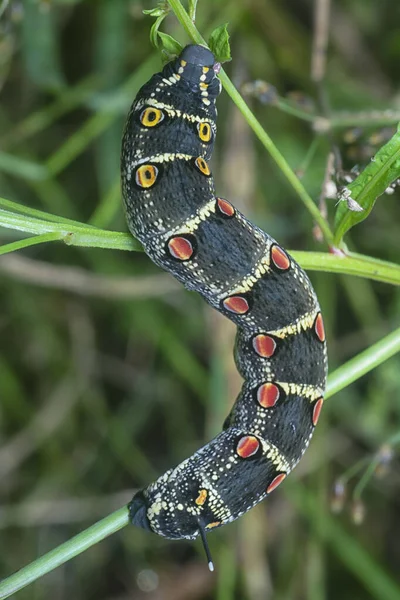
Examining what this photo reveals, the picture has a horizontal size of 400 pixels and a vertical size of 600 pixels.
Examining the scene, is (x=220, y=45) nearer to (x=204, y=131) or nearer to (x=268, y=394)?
(x=204, y=131)

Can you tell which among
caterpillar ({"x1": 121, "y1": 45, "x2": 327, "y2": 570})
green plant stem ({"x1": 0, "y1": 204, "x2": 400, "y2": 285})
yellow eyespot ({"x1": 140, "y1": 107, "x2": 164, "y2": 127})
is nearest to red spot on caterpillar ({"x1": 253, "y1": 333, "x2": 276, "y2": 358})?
caterpillar ({"x1": 121, "y1": 45, "x2": 327, "y2": 570})

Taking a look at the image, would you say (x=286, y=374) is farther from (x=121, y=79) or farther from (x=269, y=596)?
(x=269, y=596)

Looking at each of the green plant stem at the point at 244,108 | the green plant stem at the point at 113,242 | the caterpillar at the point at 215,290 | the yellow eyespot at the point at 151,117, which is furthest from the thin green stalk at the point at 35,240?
the green plant stem at the point at 244,108

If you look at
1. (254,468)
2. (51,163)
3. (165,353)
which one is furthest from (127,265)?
(254,468)

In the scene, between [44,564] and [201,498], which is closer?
[44,564]

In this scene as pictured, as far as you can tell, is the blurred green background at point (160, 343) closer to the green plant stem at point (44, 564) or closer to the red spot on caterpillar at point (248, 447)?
the red spot on caterpillar at point (248, 447)

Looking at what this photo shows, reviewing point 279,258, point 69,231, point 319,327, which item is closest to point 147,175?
point 69,231
